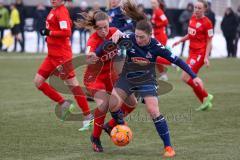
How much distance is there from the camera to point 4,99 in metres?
15.8

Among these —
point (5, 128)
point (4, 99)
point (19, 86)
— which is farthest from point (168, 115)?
point (19, 86)

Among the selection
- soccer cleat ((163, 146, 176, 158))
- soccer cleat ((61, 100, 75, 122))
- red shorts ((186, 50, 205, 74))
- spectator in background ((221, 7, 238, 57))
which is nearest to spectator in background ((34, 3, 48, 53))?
spectator in background ((221, 7, 238, 57))

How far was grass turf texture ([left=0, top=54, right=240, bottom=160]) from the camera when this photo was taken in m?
9.41

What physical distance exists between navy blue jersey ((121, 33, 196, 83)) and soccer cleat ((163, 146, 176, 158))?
0.99m

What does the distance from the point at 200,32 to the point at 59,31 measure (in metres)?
3.87

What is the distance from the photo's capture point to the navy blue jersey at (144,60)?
30.8 ft

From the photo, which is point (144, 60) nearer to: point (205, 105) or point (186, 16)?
point (205, 105)

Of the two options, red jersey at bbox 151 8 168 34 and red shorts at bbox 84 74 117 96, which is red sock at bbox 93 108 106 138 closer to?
red shorts at bbox 84 74 117 96

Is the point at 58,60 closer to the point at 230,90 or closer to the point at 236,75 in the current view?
the point at 230,90

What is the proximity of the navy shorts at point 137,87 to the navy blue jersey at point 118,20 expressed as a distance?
6655 millimetres

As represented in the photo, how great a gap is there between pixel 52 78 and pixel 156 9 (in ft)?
27.5

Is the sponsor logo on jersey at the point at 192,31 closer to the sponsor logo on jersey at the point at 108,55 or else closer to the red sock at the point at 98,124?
the sponsor logo on jersey at the point at 108,55

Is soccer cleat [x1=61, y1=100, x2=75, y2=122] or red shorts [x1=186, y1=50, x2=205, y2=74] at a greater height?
red shorts [x1=186, y1=50, x2=205, y2=74]

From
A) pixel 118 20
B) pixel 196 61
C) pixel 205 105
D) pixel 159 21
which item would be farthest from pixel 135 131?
pixel 159 21
